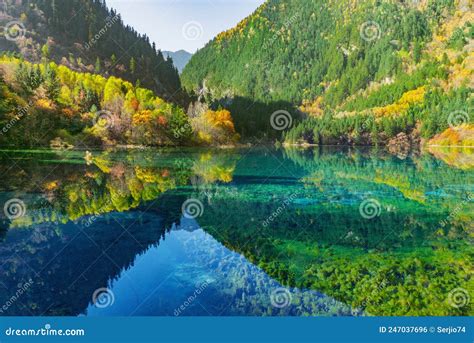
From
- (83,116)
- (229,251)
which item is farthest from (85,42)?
(229,251)

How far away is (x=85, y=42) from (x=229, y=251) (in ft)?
450

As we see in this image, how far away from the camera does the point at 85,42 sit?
13550 cm

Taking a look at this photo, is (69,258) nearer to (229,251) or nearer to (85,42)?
(229,251)

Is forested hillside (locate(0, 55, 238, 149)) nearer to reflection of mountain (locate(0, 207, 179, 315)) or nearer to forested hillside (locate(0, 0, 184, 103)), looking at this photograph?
forested hillside (locate(0, 0, 184, 103))

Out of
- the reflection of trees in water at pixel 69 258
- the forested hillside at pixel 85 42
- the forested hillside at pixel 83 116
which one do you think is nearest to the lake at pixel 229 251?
the reflection of trees in water at pixel 69 258

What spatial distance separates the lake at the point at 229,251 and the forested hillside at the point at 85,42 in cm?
10210

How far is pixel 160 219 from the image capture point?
771 inches

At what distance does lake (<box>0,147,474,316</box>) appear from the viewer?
11.2 m

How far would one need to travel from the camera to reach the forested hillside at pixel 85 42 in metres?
117

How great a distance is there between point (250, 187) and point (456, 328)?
20876 mm

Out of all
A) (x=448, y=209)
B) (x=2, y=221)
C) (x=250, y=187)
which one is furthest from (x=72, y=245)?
(x=448, y=209)

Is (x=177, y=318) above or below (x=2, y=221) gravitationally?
below

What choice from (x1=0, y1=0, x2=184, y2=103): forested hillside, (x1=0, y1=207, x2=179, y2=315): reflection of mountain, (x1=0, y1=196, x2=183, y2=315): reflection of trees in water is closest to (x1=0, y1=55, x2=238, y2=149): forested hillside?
(x1=0, y1=0, x2=184, y2=103): forested hillside

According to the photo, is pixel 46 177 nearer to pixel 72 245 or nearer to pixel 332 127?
pixel 72 245
